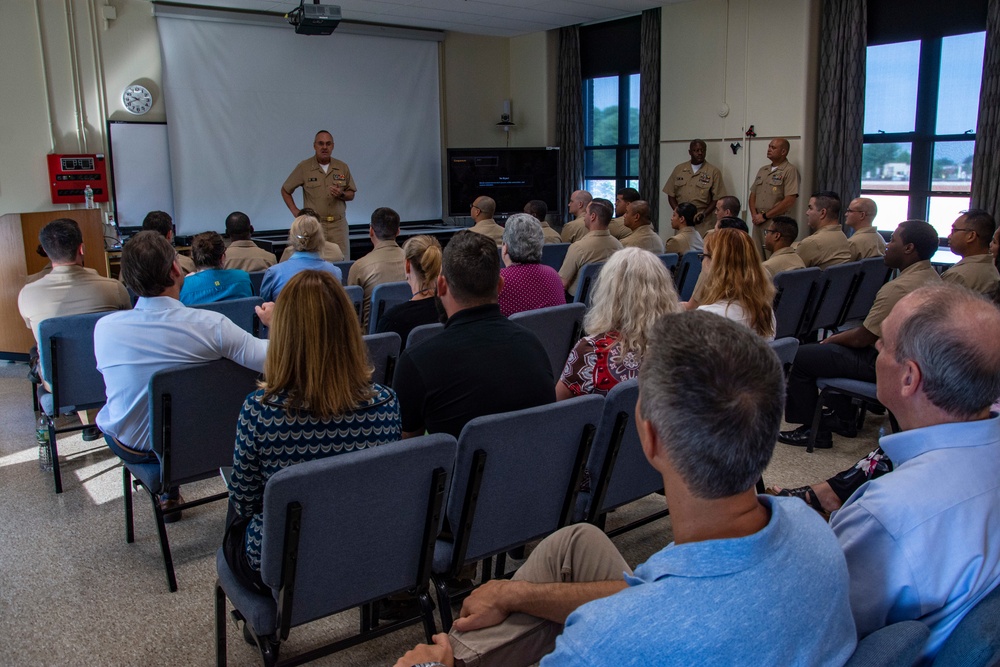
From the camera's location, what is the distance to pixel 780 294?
4.70m

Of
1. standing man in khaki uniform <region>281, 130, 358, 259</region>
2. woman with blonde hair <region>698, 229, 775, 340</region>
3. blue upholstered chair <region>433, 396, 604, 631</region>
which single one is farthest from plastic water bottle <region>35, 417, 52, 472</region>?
standing man in khaki uniform <region>281, 130, 358, 259</region>

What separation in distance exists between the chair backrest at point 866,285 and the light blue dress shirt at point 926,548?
4.26m

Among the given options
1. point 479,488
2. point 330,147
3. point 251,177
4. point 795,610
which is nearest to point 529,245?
point 479,488

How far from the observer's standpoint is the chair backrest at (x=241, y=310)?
13.2 feet

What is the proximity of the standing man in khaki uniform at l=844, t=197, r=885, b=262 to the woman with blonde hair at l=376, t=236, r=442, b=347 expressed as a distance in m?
3.51

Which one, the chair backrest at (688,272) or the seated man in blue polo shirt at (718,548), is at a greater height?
the seated man in blue polo shirt at (718,548)

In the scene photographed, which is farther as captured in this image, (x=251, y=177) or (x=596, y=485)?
(x=251, y=177)

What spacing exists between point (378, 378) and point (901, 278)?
274 cm

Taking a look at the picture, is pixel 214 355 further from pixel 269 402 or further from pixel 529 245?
pixel 529 245

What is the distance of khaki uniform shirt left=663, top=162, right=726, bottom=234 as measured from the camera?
28.4 feet

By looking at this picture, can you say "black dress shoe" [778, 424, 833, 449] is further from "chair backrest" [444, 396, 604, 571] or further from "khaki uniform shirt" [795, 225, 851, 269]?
"chair backrest" [444, 396, 604, 571]

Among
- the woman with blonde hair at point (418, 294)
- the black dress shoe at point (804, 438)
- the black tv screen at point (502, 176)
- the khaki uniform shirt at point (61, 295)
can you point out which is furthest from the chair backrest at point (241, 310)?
the black tv screen at point (502, 176)

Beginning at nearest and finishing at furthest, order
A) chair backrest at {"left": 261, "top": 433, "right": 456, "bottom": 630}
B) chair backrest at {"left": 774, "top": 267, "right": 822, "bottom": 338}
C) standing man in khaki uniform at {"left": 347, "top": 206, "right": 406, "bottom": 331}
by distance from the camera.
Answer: chair backrest at {"left": 261, "top": 433, "right": 456, "bottom": 630} → chair backrest at {"left": 774, "top": 267, "right": 822, "bottom": 338} → standing man in khaki uniform at {"left": 347, "top": 206, "right": 406, "bottom": 331}

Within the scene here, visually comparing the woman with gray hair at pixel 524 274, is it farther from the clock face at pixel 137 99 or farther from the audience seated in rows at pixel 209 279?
the clock face at pixel 137 99
